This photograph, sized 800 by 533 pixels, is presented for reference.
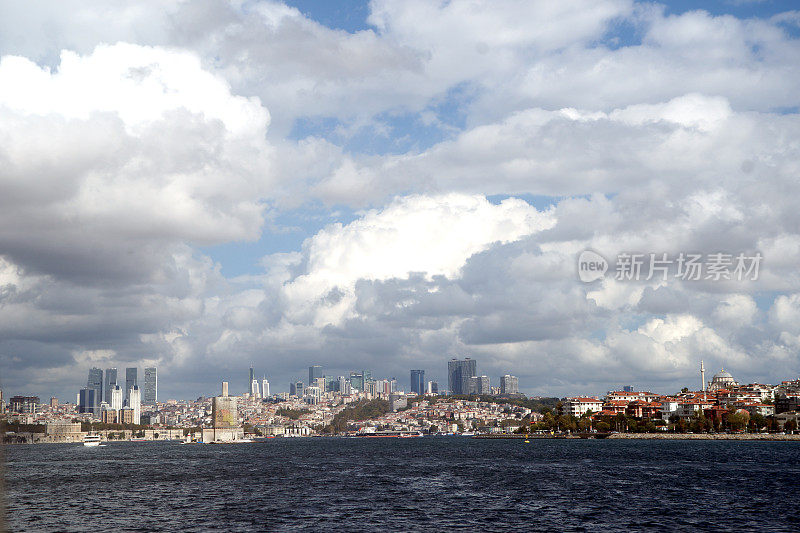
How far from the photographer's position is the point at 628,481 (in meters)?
72.7

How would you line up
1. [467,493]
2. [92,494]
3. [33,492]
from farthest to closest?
1. [33,492]
2. [92,494]
3. [467,493]

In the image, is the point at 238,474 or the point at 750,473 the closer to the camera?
the point at 750,473

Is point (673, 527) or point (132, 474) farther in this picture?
point (132, 474)

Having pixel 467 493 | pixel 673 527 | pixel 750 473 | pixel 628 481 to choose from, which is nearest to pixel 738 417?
pixel 750 473

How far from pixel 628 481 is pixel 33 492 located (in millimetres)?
58884

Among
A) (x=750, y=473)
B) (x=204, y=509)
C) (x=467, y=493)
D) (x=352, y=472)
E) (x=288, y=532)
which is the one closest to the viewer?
(x=288, y=532)

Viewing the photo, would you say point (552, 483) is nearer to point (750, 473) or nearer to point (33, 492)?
point (750, 473)

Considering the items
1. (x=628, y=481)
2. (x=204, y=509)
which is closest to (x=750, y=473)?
(x=628, y=481)

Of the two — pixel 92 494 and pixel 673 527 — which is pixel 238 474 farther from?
pixel 673 527

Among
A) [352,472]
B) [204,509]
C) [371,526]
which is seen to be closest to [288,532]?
[371,526]

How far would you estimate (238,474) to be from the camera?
92750mm

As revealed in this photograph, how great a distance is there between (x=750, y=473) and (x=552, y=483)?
24.8 metres

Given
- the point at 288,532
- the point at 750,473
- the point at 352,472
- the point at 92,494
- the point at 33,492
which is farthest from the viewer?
the point at 352,472

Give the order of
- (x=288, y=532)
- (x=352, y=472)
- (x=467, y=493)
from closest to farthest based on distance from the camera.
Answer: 1. (x=288, y=532)
2. (x=467, y=493)
3. (x=352, y=472)
